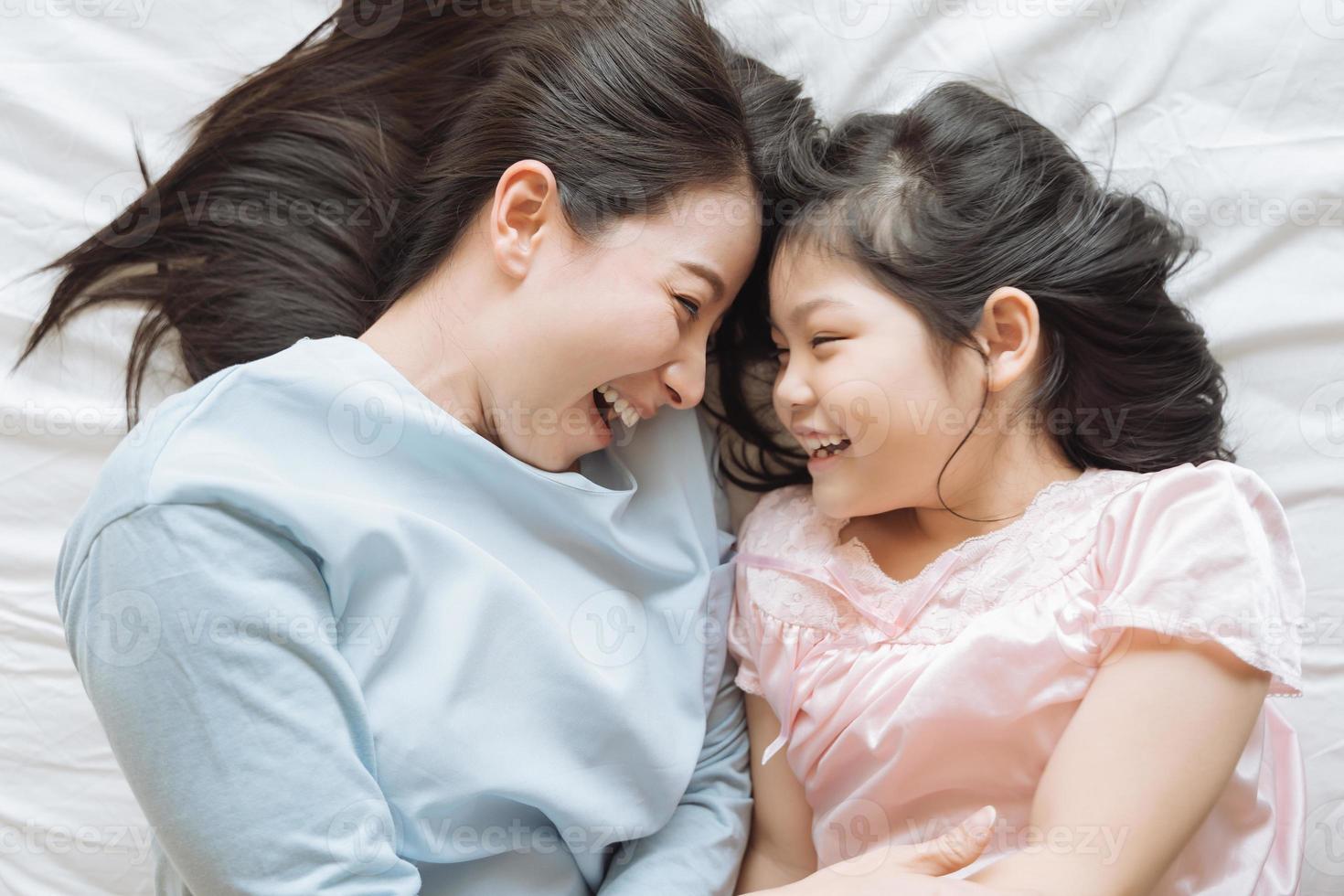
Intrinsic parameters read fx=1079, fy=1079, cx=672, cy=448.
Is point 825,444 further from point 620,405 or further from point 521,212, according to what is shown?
point 521,212

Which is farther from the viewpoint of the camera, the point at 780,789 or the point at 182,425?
the point at 780,789

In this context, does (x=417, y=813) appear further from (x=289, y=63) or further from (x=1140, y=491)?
(x=289, y=63)

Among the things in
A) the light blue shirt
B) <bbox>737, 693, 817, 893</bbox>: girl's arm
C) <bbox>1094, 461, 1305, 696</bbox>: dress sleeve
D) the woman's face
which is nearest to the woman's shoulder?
the light blue shirt

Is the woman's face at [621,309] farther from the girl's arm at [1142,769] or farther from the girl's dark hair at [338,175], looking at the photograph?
the girl's arm at [1142,769]

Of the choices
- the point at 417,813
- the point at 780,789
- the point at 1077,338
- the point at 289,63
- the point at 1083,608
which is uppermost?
the point at 289,63

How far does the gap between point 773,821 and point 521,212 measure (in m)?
0.71

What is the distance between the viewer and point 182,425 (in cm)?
93

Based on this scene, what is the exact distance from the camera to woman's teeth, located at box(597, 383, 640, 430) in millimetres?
1128

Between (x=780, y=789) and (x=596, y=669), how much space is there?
283 millimetres

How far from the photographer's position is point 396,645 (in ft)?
3.24

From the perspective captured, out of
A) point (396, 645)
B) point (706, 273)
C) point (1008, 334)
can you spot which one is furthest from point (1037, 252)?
point (396, 645)

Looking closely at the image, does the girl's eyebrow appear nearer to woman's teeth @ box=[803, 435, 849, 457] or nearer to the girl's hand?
woman's teeth @ box=[803, 435, 849, 457]

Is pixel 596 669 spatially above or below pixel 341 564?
below

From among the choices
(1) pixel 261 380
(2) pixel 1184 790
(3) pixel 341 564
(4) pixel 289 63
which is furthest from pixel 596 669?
(4) pixel 289 63
